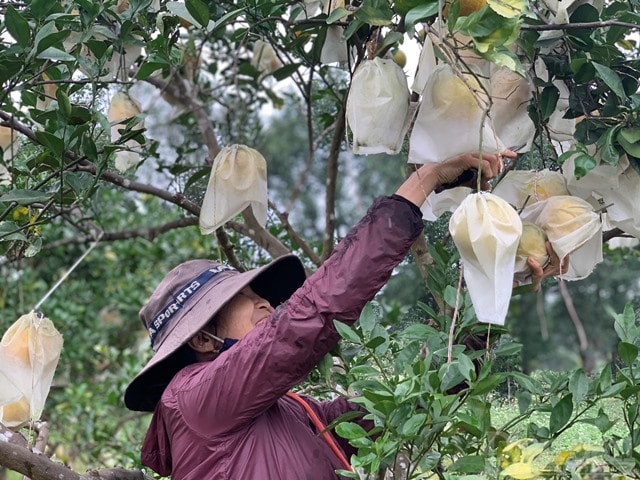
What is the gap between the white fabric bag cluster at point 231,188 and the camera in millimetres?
1475

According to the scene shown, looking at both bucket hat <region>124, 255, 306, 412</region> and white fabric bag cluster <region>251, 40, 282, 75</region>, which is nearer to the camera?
bucket hat <region>124, 255, 306, 412</region>

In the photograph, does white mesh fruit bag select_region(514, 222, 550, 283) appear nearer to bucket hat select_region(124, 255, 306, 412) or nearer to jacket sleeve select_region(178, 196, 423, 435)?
jacket sleeve select_region(178, 196, 423, 435)

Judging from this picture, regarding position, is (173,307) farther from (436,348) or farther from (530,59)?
(530,59)

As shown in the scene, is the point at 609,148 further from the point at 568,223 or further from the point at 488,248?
the point at 488,248

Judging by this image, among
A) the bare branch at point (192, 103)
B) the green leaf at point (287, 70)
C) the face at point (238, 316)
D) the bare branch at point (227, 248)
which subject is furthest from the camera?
the bare branch at point (192, 103)

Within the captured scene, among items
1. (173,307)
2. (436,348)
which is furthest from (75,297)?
(436,348)

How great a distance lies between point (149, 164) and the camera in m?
2.43

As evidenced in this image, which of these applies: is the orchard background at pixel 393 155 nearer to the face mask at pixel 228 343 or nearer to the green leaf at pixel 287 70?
the green leaf at pixel 287 70

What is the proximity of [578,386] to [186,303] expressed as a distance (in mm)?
615

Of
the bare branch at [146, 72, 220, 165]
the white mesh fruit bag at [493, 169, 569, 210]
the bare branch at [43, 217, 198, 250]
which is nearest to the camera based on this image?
the white mesh fruit bag at [493, 169, 569, 210]

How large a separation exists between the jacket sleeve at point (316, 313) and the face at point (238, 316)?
7.5 inches

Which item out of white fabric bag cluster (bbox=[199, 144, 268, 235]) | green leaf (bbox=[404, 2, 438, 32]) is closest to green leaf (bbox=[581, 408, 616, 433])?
green leaf (bbox=[404, 2, 438, 32])

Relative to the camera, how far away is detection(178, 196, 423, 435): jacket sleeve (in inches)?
46.3

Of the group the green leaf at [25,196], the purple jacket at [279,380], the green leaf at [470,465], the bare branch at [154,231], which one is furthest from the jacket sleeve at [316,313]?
the bare branch at [154,231]
